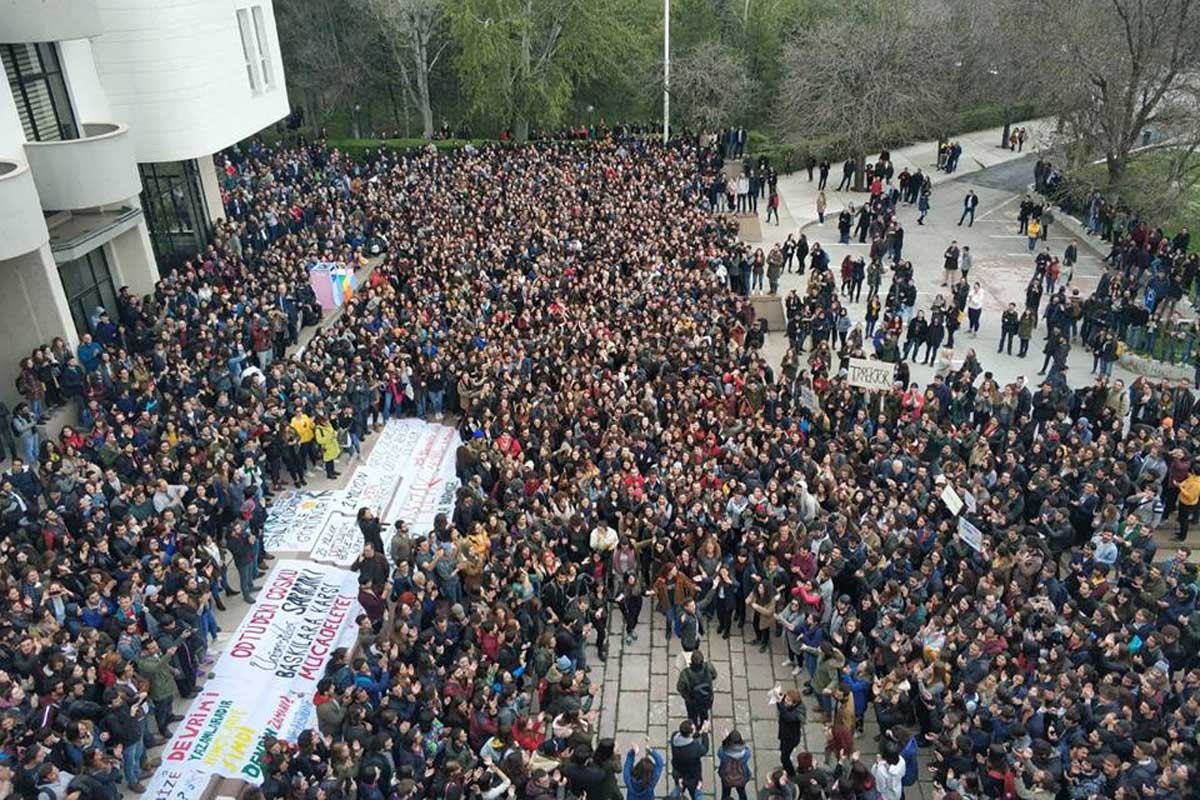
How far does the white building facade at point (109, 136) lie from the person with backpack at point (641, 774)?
13421 mm

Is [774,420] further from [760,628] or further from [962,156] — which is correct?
[962,156]

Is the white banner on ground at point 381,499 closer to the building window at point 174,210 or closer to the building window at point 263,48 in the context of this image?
the building window at point 174,210

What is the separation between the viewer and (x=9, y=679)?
1050 centimetres

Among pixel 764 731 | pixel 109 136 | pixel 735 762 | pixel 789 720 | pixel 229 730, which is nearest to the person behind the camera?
pixel 735 762

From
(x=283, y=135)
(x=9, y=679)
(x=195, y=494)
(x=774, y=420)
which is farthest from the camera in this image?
(x=283, y=135)

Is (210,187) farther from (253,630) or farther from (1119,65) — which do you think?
(1119,65)

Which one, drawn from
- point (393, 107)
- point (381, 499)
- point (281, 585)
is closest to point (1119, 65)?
point (381, 499)

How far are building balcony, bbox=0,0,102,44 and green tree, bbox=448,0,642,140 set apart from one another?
21317 mm

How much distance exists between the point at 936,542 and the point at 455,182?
70.8 ft

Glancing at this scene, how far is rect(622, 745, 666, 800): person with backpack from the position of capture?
1038 cm

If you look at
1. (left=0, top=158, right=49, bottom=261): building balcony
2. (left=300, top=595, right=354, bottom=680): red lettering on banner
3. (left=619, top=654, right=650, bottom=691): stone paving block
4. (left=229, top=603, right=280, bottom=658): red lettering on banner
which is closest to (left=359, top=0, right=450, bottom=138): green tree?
(left=0, top=158, right=49, bottom=261): building balcony

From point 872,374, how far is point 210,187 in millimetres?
18182

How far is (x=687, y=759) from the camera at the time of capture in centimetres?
1080

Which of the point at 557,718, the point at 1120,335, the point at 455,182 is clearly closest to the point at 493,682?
the point at 557,718
